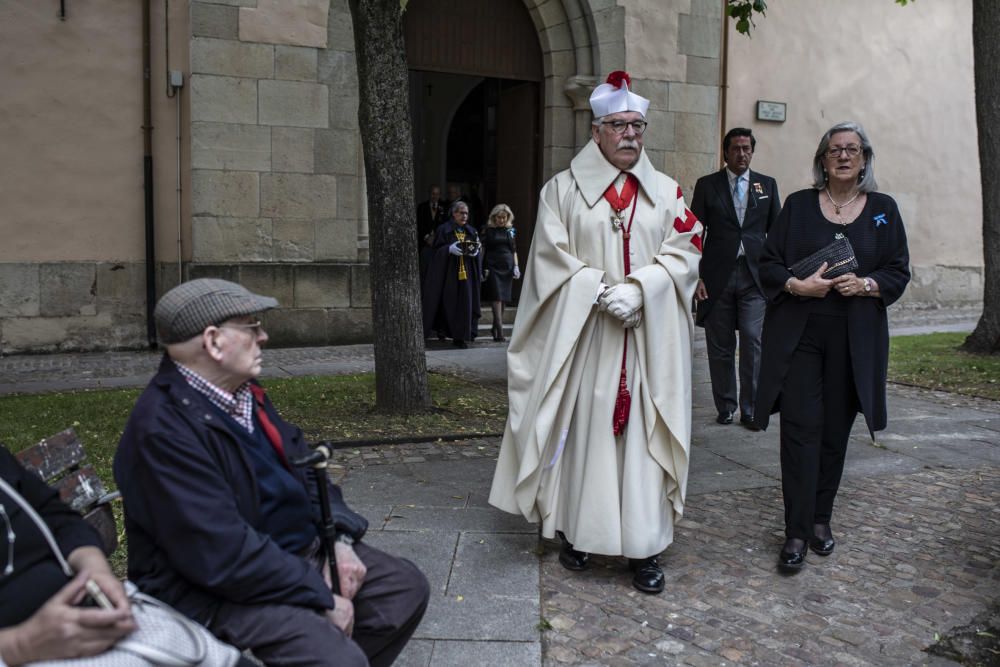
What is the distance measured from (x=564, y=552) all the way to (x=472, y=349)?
7056 mm

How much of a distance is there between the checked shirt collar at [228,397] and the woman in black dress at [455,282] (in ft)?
28.9

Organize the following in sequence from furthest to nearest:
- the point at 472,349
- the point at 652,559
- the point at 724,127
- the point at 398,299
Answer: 1. the point at 724,127
2. the point at 472,349
3. the point at 398,299
4. the point at 652,559

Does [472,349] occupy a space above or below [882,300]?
below

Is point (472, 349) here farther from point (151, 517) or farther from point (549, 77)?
point (151, 517)

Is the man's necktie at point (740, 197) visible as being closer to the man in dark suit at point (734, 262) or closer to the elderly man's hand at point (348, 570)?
the man in dark suit at point (734, 262)

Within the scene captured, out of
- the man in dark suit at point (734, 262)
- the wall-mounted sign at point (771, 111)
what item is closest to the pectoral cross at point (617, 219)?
the man in dark suit at point (734, 262)

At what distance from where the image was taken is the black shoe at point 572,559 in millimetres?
4168

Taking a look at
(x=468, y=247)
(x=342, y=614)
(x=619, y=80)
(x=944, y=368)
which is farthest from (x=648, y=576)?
(x=468, y=247)

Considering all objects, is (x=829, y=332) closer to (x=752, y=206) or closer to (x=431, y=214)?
(x=752, y=206)

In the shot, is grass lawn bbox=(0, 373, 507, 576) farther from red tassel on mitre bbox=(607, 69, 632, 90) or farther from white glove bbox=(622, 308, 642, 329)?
red tassel on mitre bbox=(607, 69, 632, 90)

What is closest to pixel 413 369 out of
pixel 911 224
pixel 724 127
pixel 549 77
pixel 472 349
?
pixel 472 349

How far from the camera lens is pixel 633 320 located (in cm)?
402

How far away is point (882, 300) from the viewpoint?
14.1 ft

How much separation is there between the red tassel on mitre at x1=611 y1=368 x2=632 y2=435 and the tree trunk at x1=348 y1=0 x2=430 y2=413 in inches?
120
